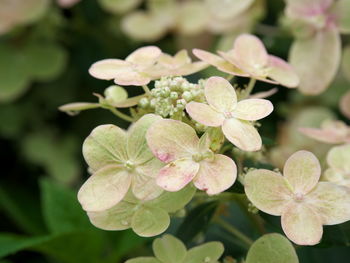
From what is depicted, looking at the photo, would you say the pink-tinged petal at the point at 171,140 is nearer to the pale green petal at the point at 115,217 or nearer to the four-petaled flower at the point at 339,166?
the pale green petal at the point at 115,217

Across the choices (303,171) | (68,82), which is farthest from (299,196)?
(68,82)

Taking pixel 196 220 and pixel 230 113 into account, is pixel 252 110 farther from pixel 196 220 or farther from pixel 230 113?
pixel 196 220

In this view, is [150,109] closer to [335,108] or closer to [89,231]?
[89,231]

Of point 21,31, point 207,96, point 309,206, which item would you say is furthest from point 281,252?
point 21,31

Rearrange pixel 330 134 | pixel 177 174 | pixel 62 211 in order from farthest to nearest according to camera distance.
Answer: pixel 62 211 → pixel 330 134 → pixel 177 174

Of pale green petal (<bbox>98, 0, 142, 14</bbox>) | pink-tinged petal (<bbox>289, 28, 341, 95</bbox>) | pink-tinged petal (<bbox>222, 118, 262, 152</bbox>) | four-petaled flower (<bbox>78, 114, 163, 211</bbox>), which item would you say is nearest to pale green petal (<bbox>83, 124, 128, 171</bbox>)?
four-petaled flower (<bbox>78, 114, 163, 211</bbox>)

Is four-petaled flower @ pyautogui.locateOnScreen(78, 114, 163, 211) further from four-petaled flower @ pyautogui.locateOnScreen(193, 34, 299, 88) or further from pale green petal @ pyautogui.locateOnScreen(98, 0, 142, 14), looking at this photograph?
pale green petal @ pyautogui.locateOnScreen(98, 0, 142, 14)

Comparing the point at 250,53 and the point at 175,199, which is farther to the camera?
the point at 250,53

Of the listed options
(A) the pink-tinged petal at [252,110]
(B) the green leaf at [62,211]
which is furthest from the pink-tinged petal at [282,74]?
(B) the green leaf at [62,211]
